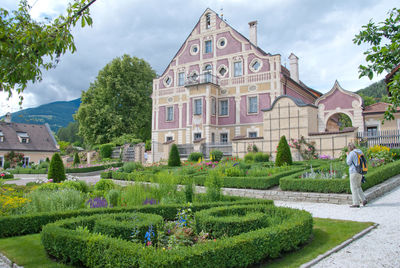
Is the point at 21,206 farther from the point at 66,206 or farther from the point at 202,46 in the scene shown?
the point at 202,46

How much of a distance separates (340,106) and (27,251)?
2547 centimetres

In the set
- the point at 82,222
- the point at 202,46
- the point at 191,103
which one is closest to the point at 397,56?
the point at 82,222

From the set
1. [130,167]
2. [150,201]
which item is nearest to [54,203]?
[150,201]

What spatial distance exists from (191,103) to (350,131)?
15757 mm

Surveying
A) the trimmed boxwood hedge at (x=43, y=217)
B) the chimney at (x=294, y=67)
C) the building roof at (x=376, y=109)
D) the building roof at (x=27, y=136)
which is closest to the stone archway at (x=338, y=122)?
the building roof at (x=376, y=109)

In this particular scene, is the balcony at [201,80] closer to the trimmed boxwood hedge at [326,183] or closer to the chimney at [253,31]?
the chimney at [253,31]

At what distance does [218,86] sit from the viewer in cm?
3028

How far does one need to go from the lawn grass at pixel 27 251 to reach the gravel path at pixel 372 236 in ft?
13.9

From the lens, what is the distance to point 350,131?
18.1 metres

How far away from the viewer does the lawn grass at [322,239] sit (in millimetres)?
4680

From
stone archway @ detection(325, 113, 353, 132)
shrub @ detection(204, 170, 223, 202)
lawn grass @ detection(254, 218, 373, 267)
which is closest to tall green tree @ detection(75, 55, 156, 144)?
stone archway @ detection(325, 113, 353, 132)

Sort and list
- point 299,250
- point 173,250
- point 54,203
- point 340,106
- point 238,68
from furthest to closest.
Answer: point 238,68
point 340,106
point 54,203
point 299,250
point 173,250

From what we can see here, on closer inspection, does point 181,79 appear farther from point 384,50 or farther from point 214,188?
point 384,50

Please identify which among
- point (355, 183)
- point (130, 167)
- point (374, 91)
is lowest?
point (130, 167)
